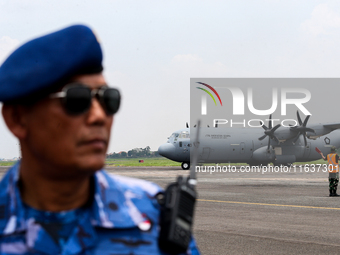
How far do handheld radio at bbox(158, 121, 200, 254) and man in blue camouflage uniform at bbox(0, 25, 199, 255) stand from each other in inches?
2.0

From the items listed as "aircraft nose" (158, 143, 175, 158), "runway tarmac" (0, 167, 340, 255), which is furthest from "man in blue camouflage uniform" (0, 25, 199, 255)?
"aircraft nose" (158, 143, 175, 158)

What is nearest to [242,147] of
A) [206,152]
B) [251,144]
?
[251,144]

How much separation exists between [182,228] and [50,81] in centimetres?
55

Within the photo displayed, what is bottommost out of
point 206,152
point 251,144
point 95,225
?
point 206,152

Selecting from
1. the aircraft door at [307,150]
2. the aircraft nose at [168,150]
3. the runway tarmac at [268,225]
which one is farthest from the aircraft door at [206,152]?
the runway tarmac at [268,225]

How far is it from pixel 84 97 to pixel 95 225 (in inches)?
14.2

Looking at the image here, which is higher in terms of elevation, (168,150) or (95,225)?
(95,225)

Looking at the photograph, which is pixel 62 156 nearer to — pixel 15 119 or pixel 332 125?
pixel 15 119

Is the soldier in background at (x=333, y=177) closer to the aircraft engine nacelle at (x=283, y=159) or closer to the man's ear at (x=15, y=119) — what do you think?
the man's ear at (x=15, y=119)

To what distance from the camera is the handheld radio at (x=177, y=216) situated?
1236mm

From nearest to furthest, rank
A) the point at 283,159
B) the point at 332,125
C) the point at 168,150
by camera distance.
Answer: the point at 168,150 → the point at 332,125 → the point at 283,159

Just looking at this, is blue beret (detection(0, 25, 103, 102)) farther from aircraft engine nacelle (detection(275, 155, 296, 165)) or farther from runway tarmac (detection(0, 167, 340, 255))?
aircraft engine nacelle (detection(275, 155, 296, 165))

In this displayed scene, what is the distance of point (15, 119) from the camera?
124cm

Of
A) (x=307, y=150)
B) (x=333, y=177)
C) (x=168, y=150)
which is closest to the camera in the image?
(x=333, y=177)
